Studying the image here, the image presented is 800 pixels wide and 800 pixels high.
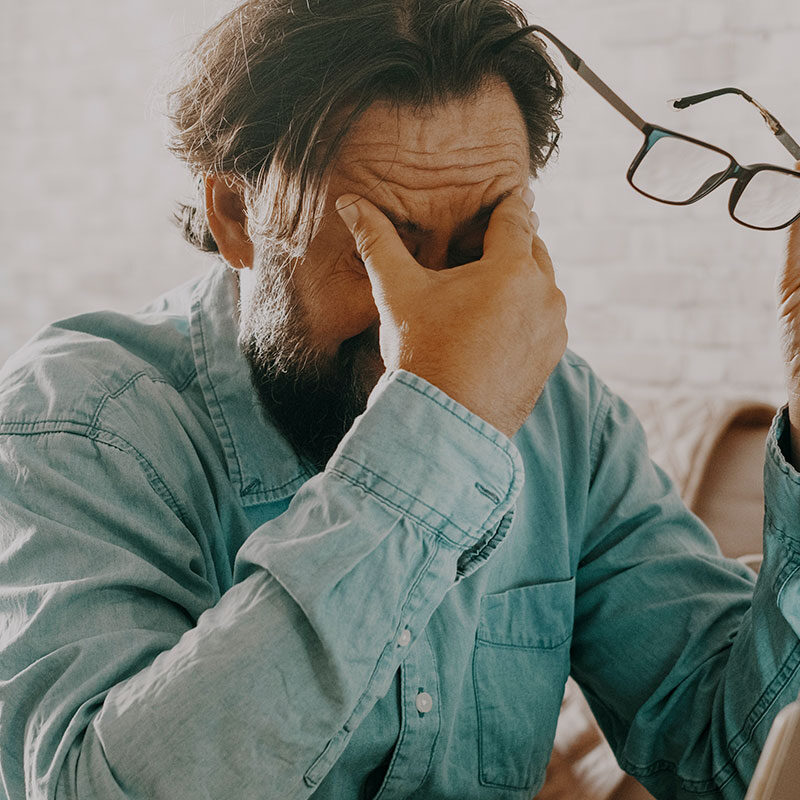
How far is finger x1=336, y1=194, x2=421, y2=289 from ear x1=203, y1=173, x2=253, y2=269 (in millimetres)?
214

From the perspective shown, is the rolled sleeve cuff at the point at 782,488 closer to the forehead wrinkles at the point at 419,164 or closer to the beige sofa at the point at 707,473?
the forehead wrinkles at the point at 419,164

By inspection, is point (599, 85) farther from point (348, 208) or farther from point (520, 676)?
point (520, 676)

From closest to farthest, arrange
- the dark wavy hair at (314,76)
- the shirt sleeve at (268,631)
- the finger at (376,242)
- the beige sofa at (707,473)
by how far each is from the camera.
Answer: the shirt sleeve at (268,631) < the finger at (376,242) < the dark wavy hair at (314,76) < the beige sofa at (707,473)

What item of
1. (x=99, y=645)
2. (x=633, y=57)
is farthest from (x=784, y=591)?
(x=633, y=57)

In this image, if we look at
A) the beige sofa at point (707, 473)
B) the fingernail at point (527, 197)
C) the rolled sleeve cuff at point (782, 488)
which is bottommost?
the beige sofa at point (707, 473)

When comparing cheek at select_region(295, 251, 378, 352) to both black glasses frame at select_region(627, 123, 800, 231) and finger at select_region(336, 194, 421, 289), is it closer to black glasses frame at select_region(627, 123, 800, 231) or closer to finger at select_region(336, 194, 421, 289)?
finger at select_region(336, 194, 421, 289)

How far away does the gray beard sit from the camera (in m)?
1.07

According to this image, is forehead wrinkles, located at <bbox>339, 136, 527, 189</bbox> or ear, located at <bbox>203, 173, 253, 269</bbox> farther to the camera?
ear, located at <bbox>203, 173, 253, 269</bbox>

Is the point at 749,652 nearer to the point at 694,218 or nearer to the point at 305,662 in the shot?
the point at 305,662

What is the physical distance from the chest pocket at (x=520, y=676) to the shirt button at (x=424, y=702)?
0.10 m

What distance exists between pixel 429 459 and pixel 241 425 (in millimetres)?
348

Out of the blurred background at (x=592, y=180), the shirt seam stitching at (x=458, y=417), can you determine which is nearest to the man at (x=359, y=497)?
the shirt seam stitching at (x=458, y=417)

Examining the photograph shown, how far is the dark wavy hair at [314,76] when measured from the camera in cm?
99

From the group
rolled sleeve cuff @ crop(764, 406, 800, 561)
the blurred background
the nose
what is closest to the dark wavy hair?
the nose
